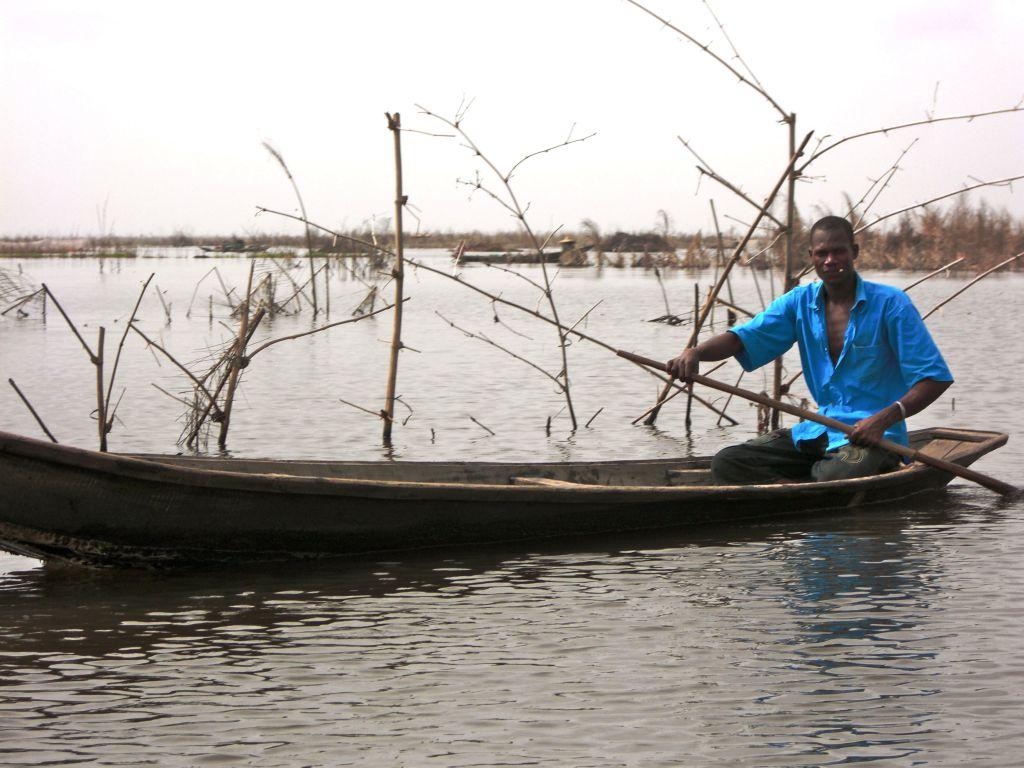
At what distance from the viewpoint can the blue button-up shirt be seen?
5727mm

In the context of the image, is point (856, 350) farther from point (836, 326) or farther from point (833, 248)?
point (833, 248)

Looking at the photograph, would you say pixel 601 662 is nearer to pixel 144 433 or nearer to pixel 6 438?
pixel 6 438

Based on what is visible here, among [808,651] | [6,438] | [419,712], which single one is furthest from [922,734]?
[6,438]

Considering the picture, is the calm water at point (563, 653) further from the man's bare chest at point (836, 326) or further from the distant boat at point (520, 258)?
the distant boat at point (520, 258)

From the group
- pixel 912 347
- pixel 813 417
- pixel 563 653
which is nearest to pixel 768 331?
pixel 813 417

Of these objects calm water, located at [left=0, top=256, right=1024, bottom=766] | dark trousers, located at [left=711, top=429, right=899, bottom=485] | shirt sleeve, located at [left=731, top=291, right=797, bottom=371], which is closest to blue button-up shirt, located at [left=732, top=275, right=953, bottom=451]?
shirt sleeve, located at [left=731, top=291, right=797, bottom=371]

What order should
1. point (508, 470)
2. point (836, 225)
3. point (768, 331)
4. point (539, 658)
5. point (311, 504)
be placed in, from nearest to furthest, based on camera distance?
point (539, 658) < point (311, 504) < point (836, 225) < point (768, 331) < point (508, 470)

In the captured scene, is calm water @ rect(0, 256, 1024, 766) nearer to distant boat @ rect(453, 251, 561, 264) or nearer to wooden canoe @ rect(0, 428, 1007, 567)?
wooden canoe @ rect(0, 428, 1007, 567)

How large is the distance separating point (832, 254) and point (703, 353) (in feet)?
2.33

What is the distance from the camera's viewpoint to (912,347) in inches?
225

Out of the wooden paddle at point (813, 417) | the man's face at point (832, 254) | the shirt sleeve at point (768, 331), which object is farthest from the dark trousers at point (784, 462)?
the man's face at point (832, 254)

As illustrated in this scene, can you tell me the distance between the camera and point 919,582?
5.09m

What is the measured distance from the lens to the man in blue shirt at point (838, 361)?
5.71 meters

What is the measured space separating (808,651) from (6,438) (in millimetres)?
2790
